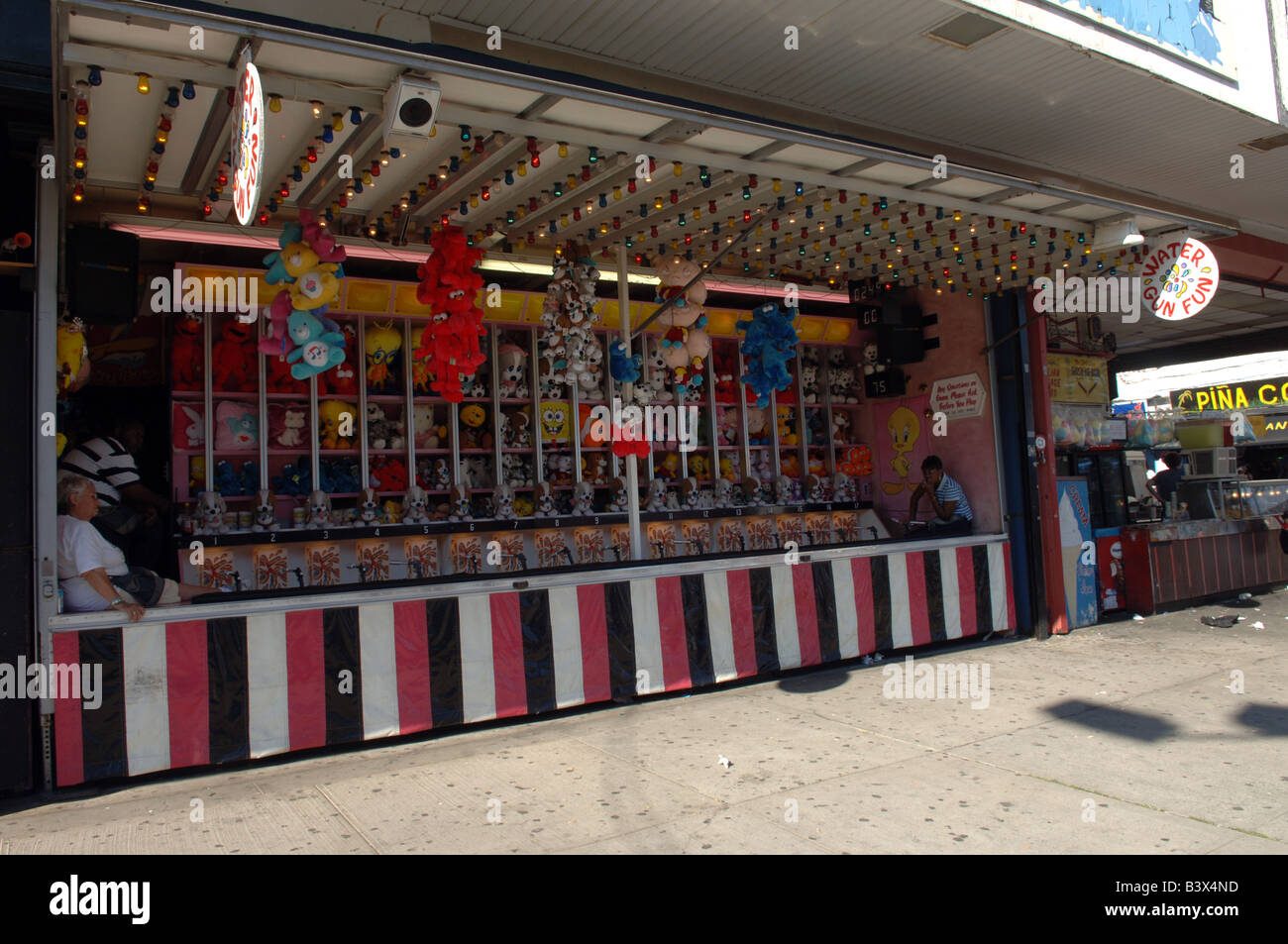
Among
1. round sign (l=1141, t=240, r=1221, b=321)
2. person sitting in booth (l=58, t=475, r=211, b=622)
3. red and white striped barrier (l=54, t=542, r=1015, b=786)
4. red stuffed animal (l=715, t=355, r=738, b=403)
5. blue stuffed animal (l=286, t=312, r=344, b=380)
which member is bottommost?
red and white striped barrier (l=54, t=542, r=1015, b=786)

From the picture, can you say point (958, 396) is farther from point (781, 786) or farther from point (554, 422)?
point (781, 786)

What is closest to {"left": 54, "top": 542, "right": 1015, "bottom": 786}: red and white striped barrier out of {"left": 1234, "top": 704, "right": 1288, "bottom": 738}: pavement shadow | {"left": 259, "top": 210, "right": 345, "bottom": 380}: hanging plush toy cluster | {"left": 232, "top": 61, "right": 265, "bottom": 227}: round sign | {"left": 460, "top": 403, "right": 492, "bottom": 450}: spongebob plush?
{"left": 259, "top": 210, "right": 345, "bottom": 380}: hanging plush toy cluster

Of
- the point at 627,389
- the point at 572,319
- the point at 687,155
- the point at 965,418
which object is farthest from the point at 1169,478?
the point at 687,155

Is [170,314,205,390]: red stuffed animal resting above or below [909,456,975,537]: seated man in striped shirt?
above

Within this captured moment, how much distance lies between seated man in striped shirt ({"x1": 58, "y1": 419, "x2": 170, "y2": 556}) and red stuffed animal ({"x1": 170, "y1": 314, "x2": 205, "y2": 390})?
501 millimetres

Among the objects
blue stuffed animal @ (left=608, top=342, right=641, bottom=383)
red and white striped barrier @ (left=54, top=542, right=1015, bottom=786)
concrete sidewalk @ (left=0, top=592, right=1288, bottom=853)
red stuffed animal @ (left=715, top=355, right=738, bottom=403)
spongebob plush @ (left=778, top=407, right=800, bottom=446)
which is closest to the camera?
concrete sidewalk @ (left=0, top=592, right=1288, bottom=853)

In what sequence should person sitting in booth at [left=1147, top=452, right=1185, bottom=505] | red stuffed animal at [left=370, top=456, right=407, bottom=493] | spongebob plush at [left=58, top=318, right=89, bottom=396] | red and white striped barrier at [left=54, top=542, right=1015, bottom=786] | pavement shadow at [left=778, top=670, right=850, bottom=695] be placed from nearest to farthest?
1. red and white striped barrier at [left=54, top=542, right=1015, bottom=786]
2. spongebob plush at [left=58, top=318, right=89, bottom=396]
3. pavement shadow at [left=778, top=670, right=850, bottom=695]
4. red stuffed animal at [left=370, top=456, right=407, bottom=493]
5. person sitting in booth at [left=1147, top=452, right=1185, bottom=505]

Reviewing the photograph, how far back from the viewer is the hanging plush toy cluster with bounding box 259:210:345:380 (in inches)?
216

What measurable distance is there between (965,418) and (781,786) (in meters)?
5.49

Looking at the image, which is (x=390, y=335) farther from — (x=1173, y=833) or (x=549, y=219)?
(x=1173, y=833)

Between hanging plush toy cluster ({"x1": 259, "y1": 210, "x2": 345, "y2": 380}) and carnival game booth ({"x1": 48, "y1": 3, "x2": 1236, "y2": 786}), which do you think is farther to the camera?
hanging plush toy cluster ({"x1": 259, "y1": 210, "x2": 345, "y2": 380})

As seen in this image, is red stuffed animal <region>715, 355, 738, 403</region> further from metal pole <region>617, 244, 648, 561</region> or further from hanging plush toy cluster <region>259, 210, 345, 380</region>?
hanging plush toy cluster <region>259, 210, 345, 380</region>

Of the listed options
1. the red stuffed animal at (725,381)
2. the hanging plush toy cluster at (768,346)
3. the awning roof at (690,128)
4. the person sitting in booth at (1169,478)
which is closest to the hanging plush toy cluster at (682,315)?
the awning roof at (690,128)
